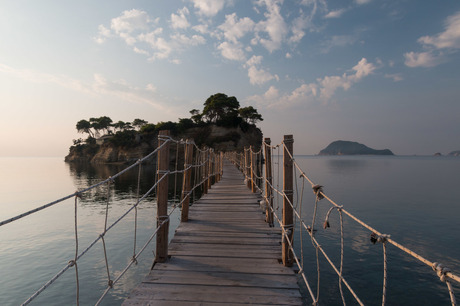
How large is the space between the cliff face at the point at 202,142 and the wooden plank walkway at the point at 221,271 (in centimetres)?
5060

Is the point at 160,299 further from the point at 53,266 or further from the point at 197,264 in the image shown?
the point at 53,266

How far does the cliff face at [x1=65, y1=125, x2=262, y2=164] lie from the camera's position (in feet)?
193

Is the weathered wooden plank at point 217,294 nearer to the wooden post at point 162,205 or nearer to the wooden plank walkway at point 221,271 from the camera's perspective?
the wooden plank walkway at point 221,271

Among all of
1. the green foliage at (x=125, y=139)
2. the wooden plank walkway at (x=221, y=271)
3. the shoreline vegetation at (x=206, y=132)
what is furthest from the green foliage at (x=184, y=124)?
the wooden plank walkway at (x=221, y=271)

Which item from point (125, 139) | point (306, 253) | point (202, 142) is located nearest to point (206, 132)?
point (202, 142)

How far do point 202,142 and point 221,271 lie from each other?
57.4 meters

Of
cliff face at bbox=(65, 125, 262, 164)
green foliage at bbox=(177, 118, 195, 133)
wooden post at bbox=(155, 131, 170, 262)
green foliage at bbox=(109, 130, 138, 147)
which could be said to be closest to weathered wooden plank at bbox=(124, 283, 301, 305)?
wooden post at bbox=(155, 131, 170, 262)

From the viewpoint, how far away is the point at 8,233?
1333 cm

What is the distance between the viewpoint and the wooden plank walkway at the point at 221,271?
8.95 feet

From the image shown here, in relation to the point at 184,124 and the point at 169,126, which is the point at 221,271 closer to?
the point at 184,124

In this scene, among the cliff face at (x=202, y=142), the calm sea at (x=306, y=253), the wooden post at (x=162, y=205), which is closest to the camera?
the wooden post at (x=162, y=205)

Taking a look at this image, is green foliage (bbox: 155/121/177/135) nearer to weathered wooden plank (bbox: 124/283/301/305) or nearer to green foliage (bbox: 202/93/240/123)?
green foliage (bbox: 202/93/240/123)

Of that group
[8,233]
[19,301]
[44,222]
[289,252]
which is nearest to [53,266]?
[19,301]

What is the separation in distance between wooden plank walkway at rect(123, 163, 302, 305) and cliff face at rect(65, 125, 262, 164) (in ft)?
166
